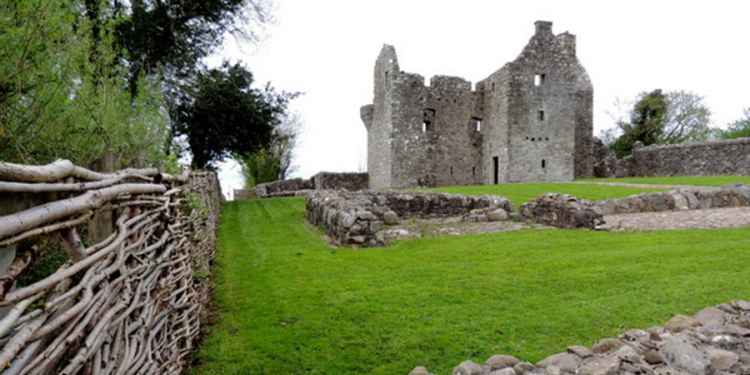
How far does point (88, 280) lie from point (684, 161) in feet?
93.8

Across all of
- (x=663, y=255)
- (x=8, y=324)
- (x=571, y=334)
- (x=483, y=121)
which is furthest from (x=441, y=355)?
(x=483, y=121)

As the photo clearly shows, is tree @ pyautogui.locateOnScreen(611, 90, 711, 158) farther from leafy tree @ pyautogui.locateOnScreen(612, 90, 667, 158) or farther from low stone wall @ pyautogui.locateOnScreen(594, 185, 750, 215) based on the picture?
low stone wall @ pyautogui.locateOnScreen(594, 185, 750, 215)

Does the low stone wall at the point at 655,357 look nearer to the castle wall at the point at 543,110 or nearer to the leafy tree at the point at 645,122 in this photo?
the castle wall at the point at 543,110

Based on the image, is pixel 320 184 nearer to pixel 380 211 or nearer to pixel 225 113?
pixel 225 113

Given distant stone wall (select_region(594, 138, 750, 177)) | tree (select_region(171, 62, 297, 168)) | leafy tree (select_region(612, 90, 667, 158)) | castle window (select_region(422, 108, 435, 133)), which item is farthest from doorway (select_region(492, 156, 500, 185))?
leafy tree (select_region(612, 90, 667, 158))

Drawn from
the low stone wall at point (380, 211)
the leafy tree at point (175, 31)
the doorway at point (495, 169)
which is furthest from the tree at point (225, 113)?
the doorway at point (495, 169)

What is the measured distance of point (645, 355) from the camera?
288 cm

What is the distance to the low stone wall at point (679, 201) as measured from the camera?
1160 centimetres

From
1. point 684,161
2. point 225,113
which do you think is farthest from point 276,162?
point 684,161

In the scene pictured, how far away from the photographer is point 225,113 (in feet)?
54.2

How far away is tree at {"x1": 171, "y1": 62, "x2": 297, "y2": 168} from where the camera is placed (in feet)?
53.1

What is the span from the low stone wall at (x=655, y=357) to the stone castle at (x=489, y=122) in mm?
20844

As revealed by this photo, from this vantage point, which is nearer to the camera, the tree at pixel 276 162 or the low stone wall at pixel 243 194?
the low stone wall at pixel 243 194

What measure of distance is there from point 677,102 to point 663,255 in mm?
41376
